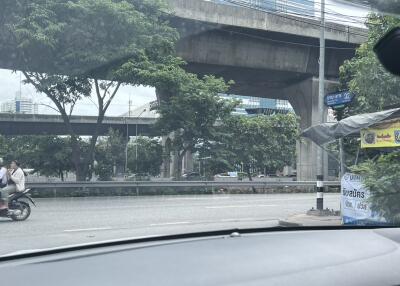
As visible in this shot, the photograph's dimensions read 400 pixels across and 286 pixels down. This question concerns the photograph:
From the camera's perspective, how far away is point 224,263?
1.51 m

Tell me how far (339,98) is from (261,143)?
5675 mm

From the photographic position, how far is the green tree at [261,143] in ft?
29.3

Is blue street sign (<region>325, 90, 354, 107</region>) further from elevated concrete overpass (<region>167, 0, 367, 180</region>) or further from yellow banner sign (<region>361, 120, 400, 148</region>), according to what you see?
yellow banner sign (<region>361, 120, 400, 148</region>)

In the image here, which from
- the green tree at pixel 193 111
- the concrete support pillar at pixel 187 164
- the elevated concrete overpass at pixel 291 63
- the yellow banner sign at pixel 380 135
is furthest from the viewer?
Answer: the concrete support pillar at pixel 187 164

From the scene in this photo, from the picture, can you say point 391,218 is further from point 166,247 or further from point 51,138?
point 51,138

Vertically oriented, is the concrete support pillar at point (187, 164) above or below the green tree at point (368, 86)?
below

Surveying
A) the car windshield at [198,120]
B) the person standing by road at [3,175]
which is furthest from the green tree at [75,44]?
the person standing by road at [3,175]

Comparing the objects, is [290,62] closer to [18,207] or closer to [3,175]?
[3,175]

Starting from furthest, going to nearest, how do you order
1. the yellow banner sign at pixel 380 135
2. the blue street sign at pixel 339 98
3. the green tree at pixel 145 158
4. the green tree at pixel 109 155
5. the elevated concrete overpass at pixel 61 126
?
the green tree at pixel 145 158
the green tree at pixel 109 155
the elevated concrete overpass at pixel 61 126
the yellow banner sign at pixel 380 135
the blue street sign at pixel 339 98

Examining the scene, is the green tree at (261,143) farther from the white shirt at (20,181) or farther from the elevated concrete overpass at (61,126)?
the white shirt at (20,181)

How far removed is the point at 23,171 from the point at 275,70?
18.0 ft

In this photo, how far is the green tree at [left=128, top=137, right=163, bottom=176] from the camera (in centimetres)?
1761

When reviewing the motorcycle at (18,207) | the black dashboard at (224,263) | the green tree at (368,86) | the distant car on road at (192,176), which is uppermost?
the green tree at (368,86)

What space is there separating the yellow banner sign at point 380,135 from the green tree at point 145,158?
10650 millimetres
